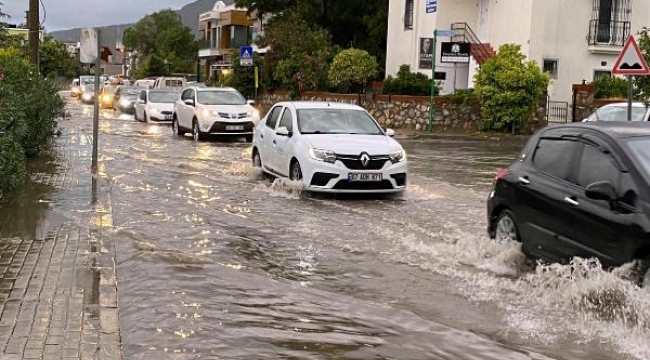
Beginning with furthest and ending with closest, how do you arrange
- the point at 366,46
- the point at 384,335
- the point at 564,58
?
the point at 366,46 < the point at 564,58 < the point at 384,335

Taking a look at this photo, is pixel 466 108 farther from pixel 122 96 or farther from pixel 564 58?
pixel 122 96

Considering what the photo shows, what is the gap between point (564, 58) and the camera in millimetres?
32531

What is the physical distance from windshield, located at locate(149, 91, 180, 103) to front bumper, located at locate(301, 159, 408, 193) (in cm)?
2034

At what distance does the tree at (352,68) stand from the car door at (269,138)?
61.0 feet

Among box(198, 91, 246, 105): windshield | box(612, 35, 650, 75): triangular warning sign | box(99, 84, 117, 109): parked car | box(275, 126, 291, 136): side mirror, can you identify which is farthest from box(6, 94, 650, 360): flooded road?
box(99, 84, 117, 109): parked car

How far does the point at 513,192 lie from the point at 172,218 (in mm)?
4649

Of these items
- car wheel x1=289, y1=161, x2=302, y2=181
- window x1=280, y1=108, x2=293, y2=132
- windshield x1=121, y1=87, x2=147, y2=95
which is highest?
windshield x1=121, y1=87, x2=147, y2=95

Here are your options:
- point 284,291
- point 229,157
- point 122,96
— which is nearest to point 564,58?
point 229,157

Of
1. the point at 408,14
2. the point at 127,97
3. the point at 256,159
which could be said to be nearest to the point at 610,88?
the point at 408,14

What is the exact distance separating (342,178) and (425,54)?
84.6ft

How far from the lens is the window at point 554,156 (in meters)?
7.50

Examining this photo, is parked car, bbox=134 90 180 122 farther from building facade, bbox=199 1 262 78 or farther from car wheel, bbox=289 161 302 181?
building facade, bbox=199 1 262 78

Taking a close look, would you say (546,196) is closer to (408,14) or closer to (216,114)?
(216,114)

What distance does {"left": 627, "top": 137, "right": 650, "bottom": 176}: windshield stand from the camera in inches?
261
